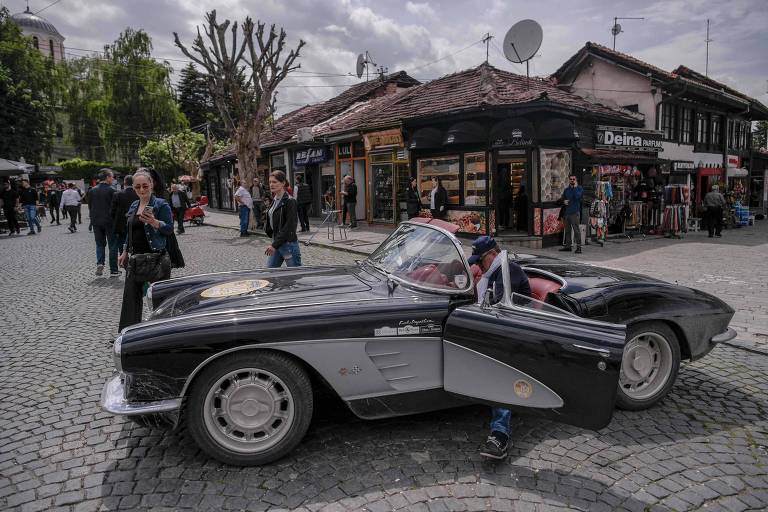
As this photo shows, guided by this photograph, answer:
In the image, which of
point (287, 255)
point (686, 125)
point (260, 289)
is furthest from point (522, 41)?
point (260, 289)

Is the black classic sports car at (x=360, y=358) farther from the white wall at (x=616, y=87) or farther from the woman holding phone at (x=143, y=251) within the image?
the white wall at (x=616, y=87)

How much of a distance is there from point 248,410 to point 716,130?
24.5 metres

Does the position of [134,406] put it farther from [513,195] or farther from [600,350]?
[513,195]

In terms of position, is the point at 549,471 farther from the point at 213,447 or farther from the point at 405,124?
the point at 405,124

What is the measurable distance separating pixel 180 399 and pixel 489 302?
1857mm

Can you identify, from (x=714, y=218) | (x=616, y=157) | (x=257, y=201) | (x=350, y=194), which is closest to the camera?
(x=616, y=157)

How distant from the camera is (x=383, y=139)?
16.9 m

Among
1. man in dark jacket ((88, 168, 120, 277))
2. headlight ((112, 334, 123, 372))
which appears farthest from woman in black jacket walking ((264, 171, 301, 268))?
man in dark jacket ((88, 168, 120, 277))

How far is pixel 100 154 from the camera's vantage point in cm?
5425

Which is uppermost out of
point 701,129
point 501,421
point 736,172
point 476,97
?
point 476,97

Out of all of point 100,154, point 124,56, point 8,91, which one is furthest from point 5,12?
point 100,154

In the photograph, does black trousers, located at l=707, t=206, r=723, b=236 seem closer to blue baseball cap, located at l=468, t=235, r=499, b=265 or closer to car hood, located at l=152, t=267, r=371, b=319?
blue baseball cap, located at l=468, t=235, r=499, b=265

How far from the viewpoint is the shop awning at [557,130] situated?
12.5 m

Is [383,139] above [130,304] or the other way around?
above
